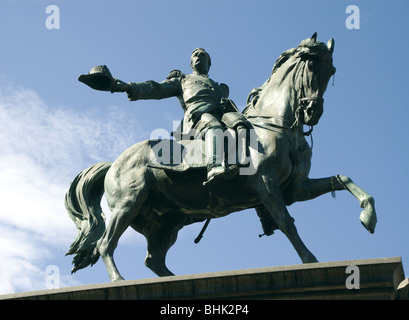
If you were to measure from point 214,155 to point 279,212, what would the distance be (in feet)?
4.31

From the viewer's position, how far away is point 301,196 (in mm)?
14312

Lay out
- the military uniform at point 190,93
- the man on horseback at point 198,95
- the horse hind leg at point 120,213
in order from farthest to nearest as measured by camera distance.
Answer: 1. the military uniform at point 190,93
2. the man on horseback at point 198,95
3. the horse hind leg at point 120,213

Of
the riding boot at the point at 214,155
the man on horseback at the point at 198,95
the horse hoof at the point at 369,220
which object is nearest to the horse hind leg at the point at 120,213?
the riding boot at the point at 214,155

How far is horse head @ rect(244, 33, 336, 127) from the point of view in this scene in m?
14.3

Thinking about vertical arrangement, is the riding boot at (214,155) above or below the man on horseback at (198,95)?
below

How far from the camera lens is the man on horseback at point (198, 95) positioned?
14398 millimetres

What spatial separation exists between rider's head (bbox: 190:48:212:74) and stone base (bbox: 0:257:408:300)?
4.77 m

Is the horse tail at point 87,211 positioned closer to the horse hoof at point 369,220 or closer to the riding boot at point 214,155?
the riding boot at point 214,155

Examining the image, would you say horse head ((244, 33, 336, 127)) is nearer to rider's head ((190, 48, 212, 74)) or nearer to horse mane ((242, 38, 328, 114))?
horse mane ((242, 38, 328, 114))
